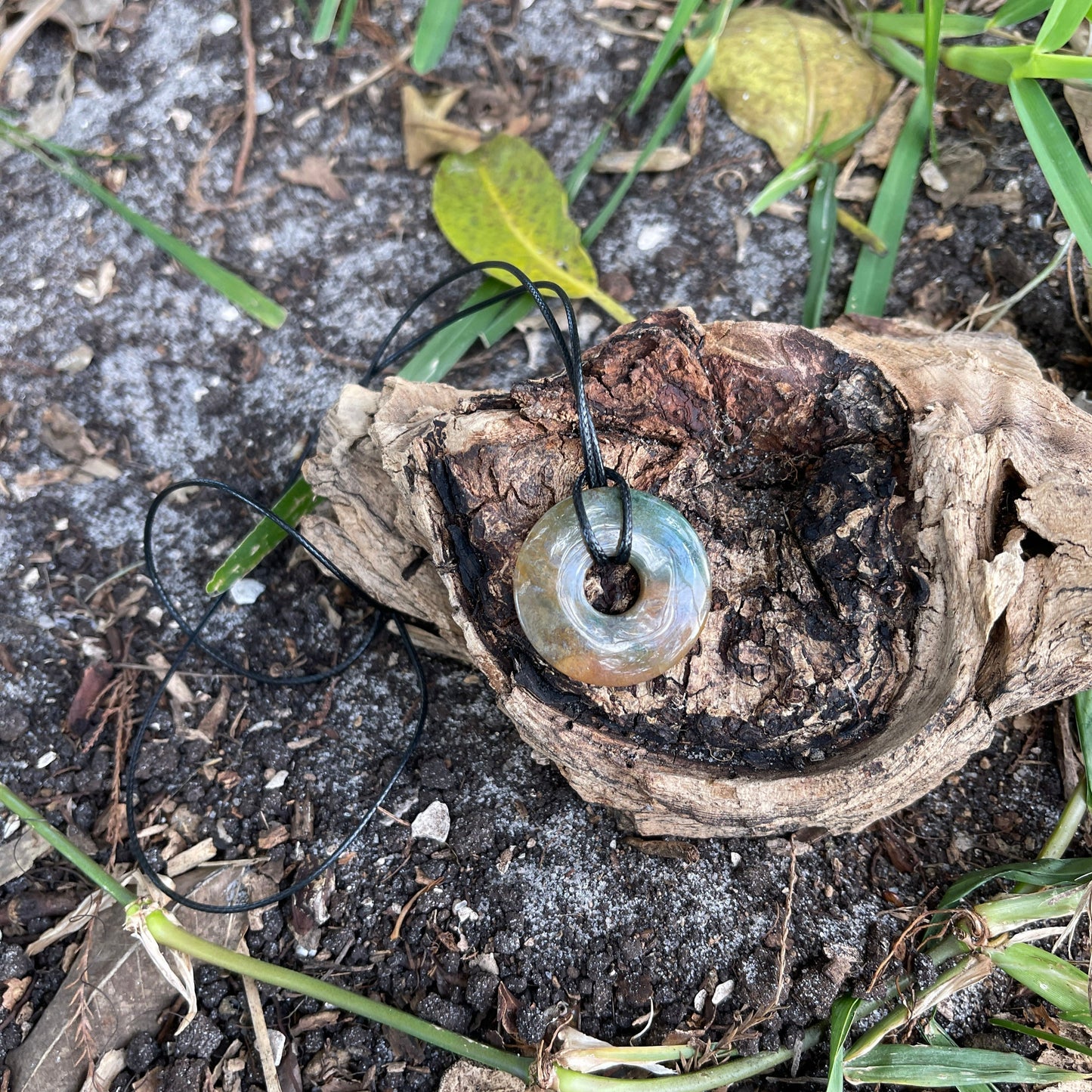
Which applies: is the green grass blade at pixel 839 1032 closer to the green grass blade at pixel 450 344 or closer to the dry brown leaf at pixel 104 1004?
the dry brown leaf at pixel 104 1004

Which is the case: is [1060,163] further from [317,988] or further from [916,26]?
[317,988]

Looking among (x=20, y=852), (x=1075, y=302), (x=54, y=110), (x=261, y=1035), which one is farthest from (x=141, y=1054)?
(x=1075, y=302)

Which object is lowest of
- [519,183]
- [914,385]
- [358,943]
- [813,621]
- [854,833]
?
[854,833]

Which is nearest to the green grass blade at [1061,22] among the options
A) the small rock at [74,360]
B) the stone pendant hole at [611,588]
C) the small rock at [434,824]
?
the stone pendant hole at [611,588]

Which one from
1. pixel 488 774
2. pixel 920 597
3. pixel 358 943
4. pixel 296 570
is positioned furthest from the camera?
pixel 296 570

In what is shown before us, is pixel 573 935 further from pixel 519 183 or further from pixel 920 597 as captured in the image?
pixel 519 183

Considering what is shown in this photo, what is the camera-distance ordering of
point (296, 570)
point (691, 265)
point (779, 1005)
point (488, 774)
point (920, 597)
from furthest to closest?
point (691, 265) < point (296, 570) < point (488, 774) < point (779, 1005) < point (920, 597)

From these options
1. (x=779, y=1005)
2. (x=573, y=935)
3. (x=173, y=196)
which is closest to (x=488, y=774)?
(x=573, y=935)
